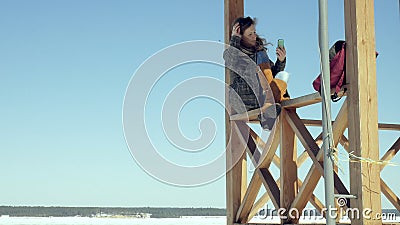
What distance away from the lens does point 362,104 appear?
5.29 m

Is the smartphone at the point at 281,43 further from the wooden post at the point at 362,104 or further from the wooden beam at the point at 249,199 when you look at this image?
the wooden post at the point at 362,104

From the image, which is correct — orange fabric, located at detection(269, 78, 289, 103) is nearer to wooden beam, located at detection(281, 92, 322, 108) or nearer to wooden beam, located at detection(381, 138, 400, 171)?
wooden beam, located at detection(281, 92, 322, 108)

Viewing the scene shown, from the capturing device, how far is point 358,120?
5.27m

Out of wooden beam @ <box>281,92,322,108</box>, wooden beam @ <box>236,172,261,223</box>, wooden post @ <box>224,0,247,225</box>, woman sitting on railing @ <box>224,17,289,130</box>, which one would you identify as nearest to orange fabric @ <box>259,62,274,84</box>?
woman sitting on railing @ <box>224,17,289,130</box>

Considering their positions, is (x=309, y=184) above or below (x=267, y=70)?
below

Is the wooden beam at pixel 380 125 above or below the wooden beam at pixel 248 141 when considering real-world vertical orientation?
above

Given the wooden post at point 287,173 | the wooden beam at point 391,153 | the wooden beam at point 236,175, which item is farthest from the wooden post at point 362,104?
the wooden beam at point 391,153

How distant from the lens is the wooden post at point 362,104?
521 cm

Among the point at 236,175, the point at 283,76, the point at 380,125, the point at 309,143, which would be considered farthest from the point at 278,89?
the point at 380,125

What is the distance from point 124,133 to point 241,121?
5.74ft

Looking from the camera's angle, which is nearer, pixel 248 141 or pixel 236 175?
pixel 248 141

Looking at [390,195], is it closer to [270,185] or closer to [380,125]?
[380,125]

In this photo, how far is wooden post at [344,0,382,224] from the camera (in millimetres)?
5211

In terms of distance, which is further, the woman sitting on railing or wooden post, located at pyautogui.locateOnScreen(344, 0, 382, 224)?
the woman sitting on railing
